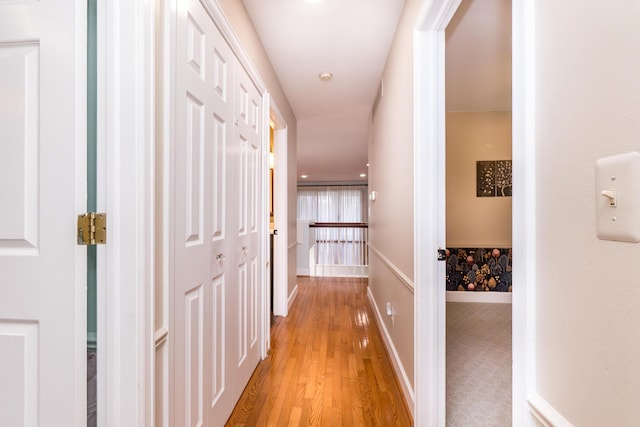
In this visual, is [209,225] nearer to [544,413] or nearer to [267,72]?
Answer: [544,413]

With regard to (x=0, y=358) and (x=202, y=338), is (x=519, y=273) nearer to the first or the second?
(x=202, y=338)

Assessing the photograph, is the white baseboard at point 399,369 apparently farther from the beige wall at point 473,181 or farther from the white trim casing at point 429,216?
the beige wall at point 473,181

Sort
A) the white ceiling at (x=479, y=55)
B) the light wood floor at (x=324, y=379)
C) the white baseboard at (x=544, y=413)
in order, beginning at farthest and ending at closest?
the white ceiling at (x=479, y=55), the light wood floor at (x=324, y=379), the white baseboard at (x=544, y=413)

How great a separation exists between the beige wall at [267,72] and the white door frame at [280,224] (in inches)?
5.8

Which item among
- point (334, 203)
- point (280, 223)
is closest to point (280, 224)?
point (280, 223)

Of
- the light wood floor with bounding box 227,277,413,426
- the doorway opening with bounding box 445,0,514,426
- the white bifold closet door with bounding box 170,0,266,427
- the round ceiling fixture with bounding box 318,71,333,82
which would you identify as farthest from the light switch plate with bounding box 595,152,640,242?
the round ceiling fixture with bounding box 318,71,333,82

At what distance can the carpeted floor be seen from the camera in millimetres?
1712

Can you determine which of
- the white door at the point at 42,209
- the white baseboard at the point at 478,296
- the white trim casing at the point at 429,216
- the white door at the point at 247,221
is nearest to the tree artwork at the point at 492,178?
the white baseboard at the point at 478,296

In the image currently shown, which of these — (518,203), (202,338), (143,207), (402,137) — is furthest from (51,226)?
(402,137)

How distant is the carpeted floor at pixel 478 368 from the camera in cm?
171

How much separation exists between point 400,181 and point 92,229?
1.71 metres

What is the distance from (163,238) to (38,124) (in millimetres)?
472

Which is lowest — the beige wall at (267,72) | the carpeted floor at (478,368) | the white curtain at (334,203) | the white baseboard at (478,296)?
the carpeted floor at (478,368)

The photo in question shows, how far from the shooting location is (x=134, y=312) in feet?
2.93
